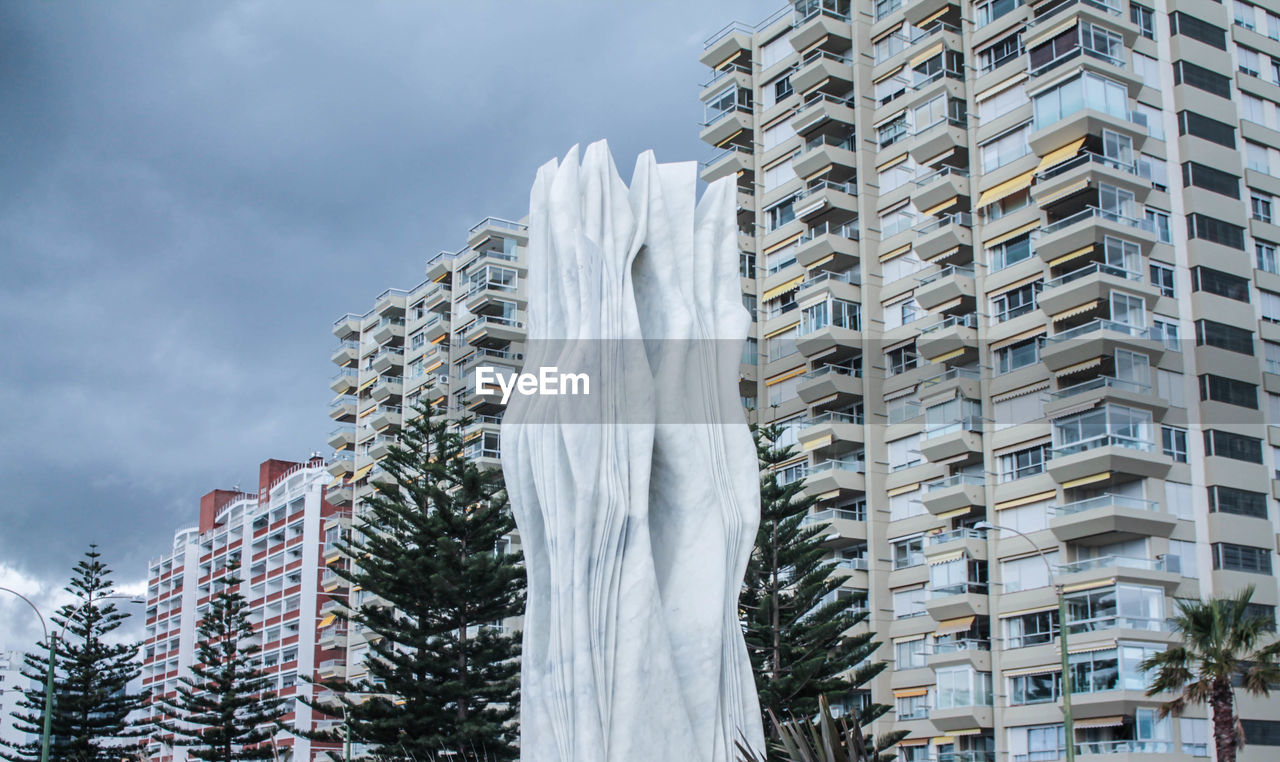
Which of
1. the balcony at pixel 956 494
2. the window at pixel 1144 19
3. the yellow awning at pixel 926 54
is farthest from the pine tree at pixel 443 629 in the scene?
the window at pixel 1144 19

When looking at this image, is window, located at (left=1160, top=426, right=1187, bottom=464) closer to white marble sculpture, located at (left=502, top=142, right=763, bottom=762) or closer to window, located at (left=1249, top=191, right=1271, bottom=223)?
window, located at (left=1249, top=191, right=1271, bottom=223)

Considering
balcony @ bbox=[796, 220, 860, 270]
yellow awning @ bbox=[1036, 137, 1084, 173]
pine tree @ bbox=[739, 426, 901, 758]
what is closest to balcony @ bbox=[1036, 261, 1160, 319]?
yellow awning @ bbox=[1036, 137, 1084, 173]

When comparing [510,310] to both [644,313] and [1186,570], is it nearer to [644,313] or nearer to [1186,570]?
[1186,570]

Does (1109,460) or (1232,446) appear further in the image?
(1232,446)

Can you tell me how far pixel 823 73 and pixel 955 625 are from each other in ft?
55.4

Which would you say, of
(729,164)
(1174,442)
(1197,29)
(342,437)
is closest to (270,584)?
(342,437)

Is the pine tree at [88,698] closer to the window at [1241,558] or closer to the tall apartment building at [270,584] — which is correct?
the tall apartment building at [270,584]

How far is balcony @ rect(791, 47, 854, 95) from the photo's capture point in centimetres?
4406

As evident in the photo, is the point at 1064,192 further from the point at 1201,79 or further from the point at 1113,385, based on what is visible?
the point at 1201,79

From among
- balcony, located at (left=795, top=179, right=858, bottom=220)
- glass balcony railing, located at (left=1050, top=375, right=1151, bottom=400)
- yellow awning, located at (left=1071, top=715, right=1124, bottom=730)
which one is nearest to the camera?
yellow awning, located at (left=1071, top=715, right=1124, bottom=730)

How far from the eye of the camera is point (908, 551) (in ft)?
130

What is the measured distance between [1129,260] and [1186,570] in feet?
23.6

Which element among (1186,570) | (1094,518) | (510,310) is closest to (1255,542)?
(1186,570)

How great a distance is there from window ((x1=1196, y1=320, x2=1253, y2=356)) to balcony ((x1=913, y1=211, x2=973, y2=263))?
6358mm
